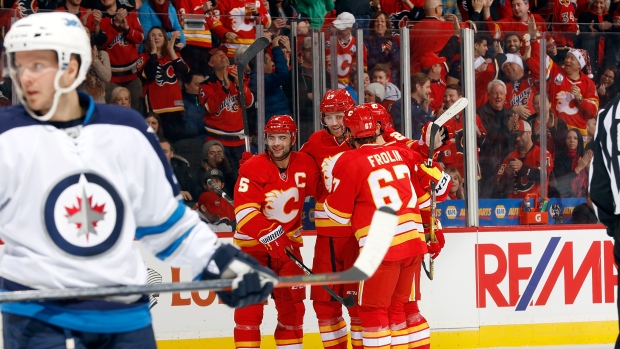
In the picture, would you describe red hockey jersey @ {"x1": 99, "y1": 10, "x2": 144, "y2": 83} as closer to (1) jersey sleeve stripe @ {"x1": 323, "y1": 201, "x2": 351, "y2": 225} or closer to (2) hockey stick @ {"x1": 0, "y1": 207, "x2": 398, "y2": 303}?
(1) jersey sleeve stripe @ {"x1": 323, "y1": 201, "x2": 351, "y2": 225}

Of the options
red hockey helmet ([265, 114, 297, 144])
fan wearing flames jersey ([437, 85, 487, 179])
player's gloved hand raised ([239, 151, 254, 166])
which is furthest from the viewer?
fan wearing flames jersey ([437, 85, 487, 179])

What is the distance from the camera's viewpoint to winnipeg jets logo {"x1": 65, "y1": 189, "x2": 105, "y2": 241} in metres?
1.98

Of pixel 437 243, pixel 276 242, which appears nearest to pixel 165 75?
pixel 276 242

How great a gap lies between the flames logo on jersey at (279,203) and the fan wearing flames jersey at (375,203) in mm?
297

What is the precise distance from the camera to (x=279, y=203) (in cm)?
455

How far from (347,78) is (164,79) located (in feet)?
3.14

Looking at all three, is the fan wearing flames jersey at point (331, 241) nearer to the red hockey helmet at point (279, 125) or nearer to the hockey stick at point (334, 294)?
the hockey stick at point (334, 294)

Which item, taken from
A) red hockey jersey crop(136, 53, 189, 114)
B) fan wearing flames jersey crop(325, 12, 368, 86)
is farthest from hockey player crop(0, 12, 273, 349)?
fan wearing flames jersey crop(325, 12, 368, 86)

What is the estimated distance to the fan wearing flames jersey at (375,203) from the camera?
4.15 metres

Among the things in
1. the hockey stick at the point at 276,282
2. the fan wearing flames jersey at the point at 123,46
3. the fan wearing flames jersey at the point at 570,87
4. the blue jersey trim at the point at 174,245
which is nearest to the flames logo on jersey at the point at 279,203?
the fan wearing flames jersey at the point at 123,46

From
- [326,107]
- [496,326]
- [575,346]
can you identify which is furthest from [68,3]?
[575,346]

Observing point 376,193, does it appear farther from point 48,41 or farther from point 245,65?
point 48,41

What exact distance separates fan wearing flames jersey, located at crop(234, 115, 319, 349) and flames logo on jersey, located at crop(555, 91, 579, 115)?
1612 mm

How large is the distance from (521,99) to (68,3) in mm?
2476
